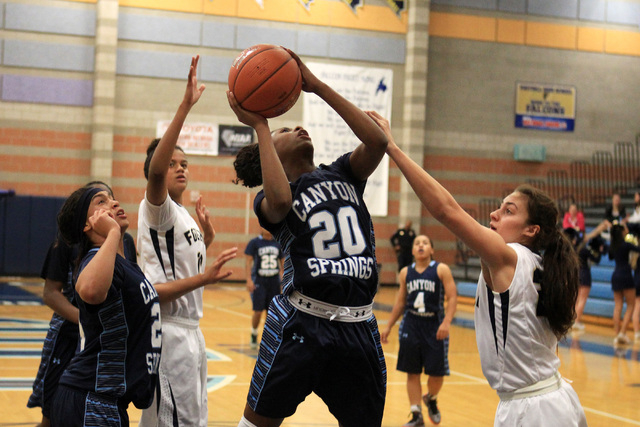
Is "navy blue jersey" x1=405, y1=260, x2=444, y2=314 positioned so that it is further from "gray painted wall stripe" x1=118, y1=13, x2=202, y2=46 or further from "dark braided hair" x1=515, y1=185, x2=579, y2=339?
"gray painted wall stripe" x1=118, y1=13, x2=202, y2=46

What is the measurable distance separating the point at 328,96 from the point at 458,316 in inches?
490

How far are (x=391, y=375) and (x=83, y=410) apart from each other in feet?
20.4

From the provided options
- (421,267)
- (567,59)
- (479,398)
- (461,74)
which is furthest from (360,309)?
(567,59)

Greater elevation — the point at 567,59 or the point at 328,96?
the point at 567,59

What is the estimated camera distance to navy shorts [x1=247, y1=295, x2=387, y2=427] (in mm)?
3262

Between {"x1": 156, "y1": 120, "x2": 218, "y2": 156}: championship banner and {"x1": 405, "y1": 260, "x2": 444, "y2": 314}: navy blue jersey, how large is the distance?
13.2 metres

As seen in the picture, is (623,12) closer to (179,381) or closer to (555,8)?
(555,8)

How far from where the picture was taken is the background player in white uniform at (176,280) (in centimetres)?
396

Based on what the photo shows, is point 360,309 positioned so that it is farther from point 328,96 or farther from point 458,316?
point 458,316

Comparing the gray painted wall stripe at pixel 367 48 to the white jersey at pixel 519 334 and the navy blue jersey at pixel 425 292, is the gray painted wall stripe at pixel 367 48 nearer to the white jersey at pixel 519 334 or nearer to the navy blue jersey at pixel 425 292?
the navy blue jersey at pixel 425 292

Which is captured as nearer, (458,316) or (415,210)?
(458,316)

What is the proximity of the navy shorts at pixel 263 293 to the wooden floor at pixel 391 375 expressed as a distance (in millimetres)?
584

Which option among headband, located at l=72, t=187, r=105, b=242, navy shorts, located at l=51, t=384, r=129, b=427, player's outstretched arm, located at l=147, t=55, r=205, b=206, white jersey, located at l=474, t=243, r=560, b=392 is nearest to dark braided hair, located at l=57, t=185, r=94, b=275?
headband, located at l=72, t=187, r=105, b=242

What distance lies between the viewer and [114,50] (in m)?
19.1
